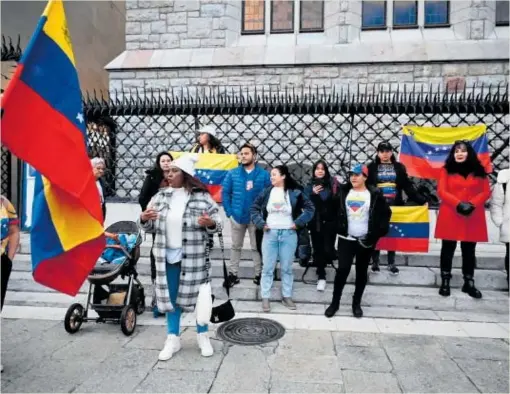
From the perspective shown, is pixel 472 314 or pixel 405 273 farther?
pixel 405 273

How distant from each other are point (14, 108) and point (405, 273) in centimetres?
558

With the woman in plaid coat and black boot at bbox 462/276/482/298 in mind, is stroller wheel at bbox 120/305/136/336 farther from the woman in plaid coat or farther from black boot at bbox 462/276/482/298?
black boot at bbox 462/276/482/298

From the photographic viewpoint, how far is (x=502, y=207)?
544 centimetres

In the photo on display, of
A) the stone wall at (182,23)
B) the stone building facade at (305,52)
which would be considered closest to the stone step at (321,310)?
the stone building facade at (305,52)

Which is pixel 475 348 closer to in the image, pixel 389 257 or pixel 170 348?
pixel 389 257

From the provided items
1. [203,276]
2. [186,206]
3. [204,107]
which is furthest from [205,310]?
[204,107]

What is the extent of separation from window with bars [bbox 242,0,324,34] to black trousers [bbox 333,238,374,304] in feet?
33.7

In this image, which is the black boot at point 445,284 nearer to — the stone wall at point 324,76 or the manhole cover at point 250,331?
the manhole cover at point 250,331

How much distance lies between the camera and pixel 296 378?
338cm

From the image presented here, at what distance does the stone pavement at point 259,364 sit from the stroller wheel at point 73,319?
10 centimetres

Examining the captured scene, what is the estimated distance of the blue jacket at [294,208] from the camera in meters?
5.18

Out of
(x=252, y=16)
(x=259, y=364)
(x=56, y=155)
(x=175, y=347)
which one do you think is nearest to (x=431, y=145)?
(x=259, y=364)

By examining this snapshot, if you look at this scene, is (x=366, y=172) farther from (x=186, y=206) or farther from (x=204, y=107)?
(x=204, y=107)

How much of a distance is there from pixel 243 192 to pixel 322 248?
148 centimetres
